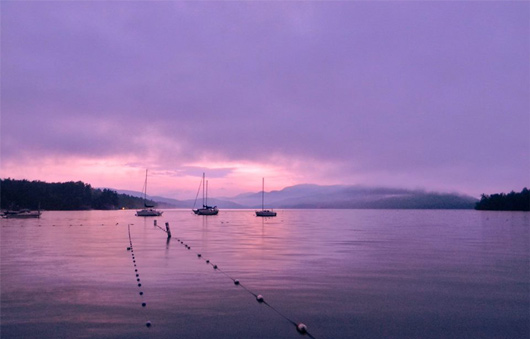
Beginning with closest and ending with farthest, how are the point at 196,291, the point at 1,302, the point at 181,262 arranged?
the point at 1,302, the point at 196,291, the point at 181,262

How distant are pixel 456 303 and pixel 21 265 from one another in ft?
59.3

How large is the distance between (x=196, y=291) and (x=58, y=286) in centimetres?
475

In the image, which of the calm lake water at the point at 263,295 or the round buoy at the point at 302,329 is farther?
the calm lake water at the point at 263,295

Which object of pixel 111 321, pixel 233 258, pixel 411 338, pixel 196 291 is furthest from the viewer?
pixel 233 258

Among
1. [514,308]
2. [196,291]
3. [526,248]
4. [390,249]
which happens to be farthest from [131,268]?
[526,248]

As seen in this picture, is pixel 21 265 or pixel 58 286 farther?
pixel 21 265

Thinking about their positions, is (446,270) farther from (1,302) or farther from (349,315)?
(1,302)

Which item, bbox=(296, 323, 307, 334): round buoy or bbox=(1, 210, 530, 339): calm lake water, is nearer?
bbox=(296, 323, 307, 334): round buoy

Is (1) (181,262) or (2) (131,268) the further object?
(1) (181,262)

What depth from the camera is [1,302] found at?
13.6 m

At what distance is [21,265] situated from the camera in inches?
840

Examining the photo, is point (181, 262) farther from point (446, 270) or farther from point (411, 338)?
point (411, 338)

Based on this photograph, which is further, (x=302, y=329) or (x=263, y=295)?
(x=263, y=295)

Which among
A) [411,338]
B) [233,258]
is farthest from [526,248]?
[411,338]
